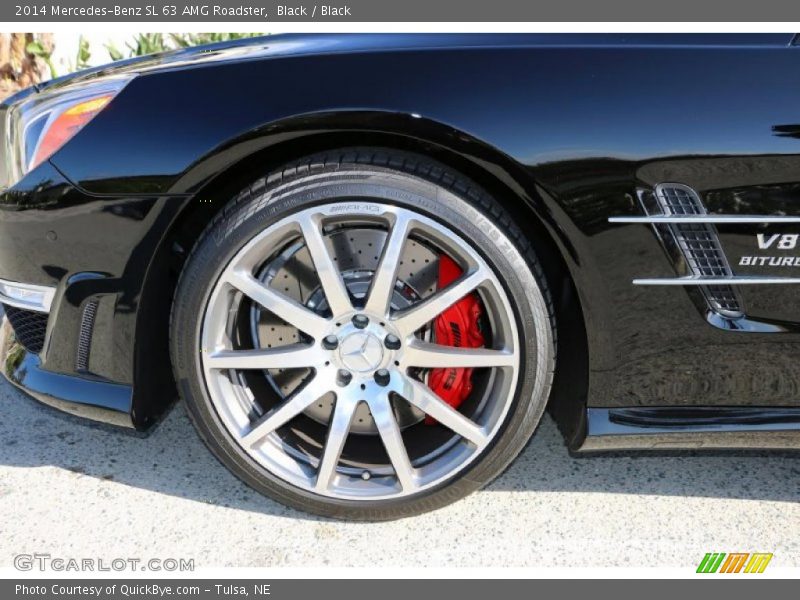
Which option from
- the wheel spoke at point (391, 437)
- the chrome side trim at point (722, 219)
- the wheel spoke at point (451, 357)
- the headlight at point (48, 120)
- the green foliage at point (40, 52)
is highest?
the green foliage at point (40, 52)

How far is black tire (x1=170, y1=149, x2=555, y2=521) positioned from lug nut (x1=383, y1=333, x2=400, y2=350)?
317 millimetres

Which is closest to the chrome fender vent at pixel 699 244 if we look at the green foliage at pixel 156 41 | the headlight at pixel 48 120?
the headlight at pixel 48 120

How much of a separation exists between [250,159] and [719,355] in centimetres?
131

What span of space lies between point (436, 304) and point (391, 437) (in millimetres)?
397

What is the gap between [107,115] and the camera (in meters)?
1.71

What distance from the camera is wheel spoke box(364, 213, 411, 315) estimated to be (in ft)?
5.57

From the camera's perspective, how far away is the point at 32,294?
6.10 feet

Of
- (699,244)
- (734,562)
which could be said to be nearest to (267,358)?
(699,244)

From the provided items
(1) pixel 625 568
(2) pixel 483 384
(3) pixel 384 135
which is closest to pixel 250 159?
(3) pixel 384 135

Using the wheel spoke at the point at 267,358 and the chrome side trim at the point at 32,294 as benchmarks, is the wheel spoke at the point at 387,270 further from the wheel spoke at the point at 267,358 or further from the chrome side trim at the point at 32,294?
the chrome side trim at the point at 32,294

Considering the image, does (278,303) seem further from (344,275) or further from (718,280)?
(718,280)

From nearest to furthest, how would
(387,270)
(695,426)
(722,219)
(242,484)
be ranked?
1. (722,219)
2. (387,270)
3. (695,426)
4. (242,484)

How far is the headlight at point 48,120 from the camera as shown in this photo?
5.83ft

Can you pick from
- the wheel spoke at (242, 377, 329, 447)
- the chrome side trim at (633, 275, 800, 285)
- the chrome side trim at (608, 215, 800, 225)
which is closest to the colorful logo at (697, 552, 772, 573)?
the chrome side trim at (633, 275, 800, 285)
